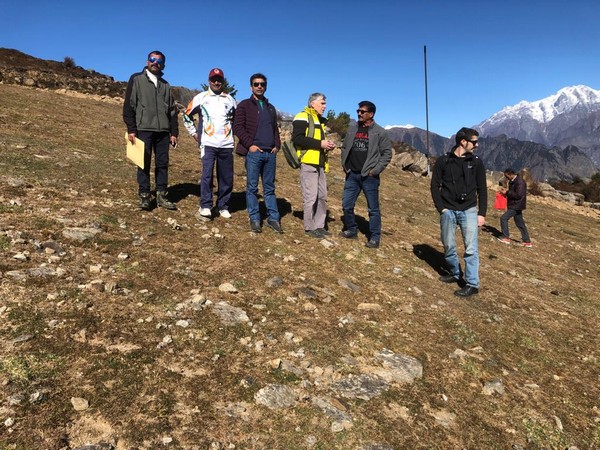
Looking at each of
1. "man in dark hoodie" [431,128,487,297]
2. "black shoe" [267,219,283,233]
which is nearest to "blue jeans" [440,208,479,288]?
"man in dark hoodie" [431,128,487,297]

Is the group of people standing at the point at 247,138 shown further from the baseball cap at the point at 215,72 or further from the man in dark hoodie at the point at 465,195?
the man in dark hoodie at the point at 465,195

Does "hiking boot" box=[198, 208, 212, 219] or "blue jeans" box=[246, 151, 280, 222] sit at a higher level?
"blue jeans" box=[246, 151, 280, 222]

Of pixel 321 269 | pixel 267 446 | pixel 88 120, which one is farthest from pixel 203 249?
pixel 88 120

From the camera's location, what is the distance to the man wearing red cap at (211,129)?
7875mm

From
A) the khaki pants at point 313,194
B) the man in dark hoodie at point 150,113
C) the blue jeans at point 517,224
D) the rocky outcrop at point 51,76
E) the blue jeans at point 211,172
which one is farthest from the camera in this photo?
the rocky outcrop at point 51,76

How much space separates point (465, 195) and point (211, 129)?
4938mm

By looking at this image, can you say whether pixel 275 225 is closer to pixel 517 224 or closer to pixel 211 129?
pixel 211 129

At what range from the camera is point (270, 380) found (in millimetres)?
3846

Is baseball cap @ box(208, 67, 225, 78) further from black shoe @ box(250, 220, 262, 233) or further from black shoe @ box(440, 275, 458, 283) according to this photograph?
black shoe @ box(440, 275, 458, 283)

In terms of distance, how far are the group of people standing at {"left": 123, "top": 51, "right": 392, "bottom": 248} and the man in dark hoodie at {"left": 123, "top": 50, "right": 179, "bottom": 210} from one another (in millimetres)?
18

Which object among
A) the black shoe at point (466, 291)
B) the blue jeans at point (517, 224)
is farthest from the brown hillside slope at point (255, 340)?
the blue jeans at point (517, 224)

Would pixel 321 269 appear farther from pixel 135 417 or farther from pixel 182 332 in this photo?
pixel 135 417

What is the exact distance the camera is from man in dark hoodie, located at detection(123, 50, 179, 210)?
7.46 meters

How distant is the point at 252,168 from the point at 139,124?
7.51 feet
